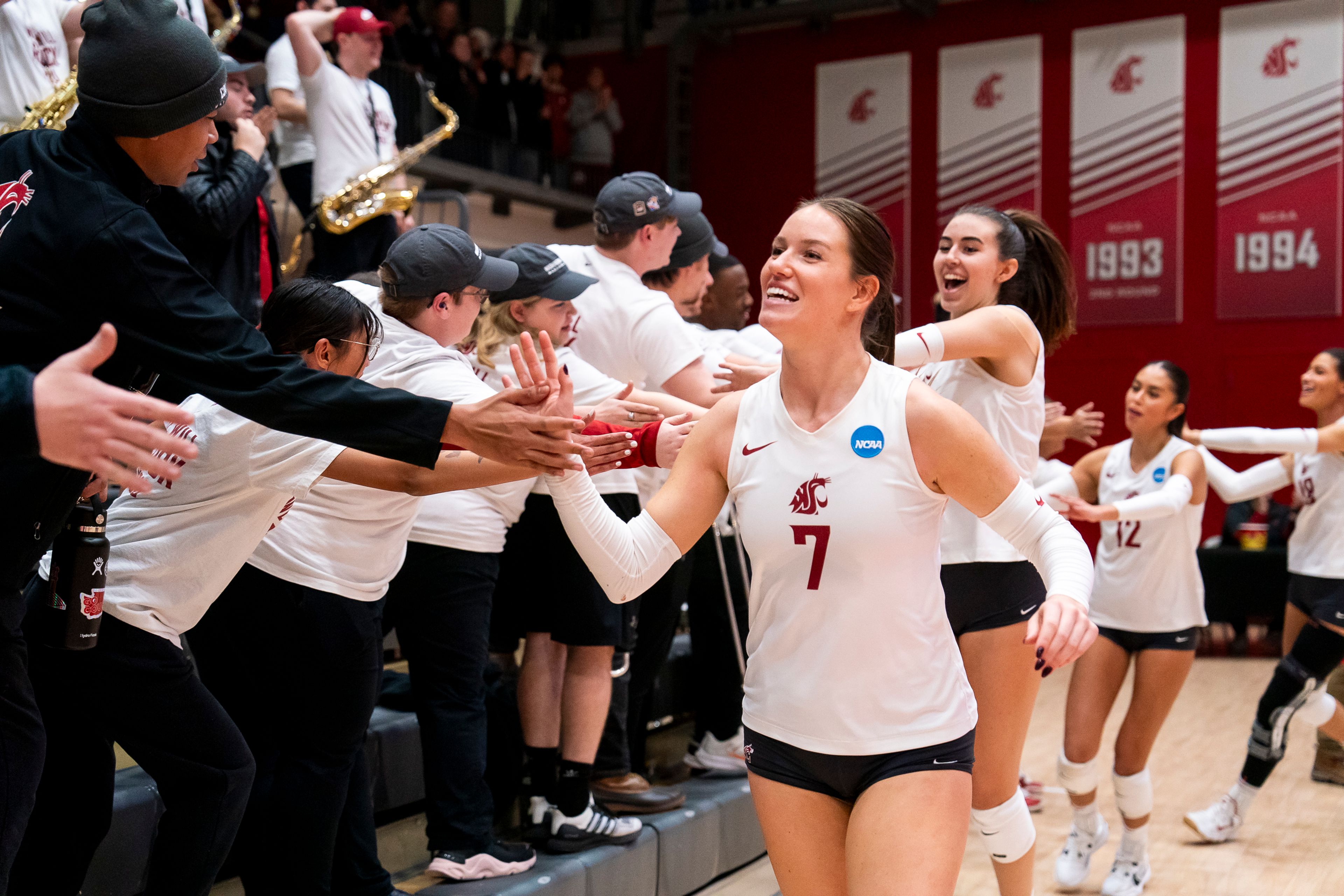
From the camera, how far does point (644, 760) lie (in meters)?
4.55

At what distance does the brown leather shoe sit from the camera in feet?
12.6

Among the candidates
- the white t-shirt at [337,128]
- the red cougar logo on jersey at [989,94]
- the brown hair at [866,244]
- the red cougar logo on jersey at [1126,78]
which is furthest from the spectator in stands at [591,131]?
the brown hair at [866,244]

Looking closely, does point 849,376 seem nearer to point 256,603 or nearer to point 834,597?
point 834,597

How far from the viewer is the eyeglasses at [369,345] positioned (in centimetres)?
249

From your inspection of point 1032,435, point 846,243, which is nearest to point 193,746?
point 846,243

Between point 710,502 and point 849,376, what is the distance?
0.34 m

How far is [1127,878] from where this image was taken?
13.7 feet

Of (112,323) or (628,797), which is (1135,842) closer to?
(628,797)

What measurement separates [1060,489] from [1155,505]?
41 centimetres

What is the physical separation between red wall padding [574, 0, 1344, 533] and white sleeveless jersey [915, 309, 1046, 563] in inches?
364

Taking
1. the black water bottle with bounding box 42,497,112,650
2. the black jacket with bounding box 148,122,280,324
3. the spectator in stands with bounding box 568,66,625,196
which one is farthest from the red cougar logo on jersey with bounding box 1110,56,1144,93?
the black water bottle with bounding box 42,497,112,650

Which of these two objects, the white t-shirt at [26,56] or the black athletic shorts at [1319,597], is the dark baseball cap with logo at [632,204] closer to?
the white t-shirt at [26,56]

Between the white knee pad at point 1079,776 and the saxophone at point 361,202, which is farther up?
the saxophone at point 361,202

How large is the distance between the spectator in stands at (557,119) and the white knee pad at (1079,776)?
9.91 m
